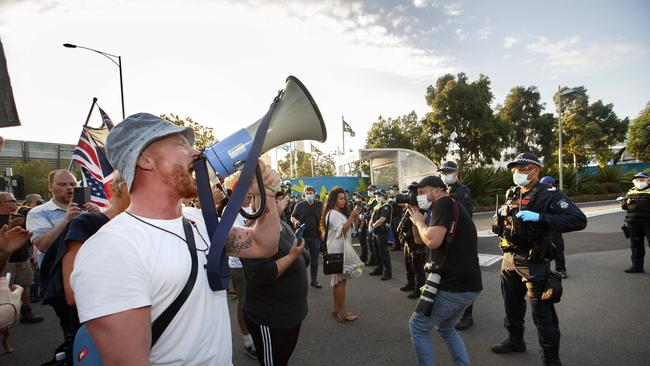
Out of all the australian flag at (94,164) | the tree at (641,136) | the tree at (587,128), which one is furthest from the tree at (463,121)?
the australian flag at (94,164)

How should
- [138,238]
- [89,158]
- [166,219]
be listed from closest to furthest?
[138,238] → [166,219] → [89,158]

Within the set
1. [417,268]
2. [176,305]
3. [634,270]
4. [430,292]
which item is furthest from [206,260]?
[634,270]

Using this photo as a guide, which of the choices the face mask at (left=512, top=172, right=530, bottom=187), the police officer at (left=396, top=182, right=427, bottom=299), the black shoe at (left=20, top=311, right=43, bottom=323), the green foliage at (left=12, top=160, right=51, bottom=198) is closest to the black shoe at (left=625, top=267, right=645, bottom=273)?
the police officer at (left=396, top=182, right=427, bottom=299)

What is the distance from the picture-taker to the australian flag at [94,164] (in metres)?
3.52

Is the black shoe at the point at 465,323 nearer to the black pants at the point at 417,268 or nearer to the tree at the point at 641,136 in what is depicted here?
the black pants at the point at 417,268

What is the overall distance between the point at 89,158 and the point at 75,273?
3.48 metres

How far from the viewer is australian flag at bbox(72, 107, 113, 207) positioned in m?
3.52

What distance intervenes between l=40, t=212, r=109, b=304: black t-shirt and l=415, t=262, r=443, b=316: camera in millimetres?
2490

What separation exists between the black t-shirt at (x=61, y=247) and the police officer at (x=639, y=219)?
28.8 ft

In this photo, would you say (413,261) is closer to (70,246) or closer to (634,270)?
(634,270)

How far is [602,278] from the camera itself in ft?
20.3

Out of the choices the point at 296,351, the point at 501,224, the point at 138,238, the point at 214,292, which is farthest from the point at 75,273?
the point at 501,224

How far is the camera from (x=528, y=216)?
10.9 ft

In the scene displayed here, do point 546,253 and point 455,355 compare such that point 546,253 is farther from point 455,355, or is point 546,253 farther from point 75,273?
point 75,273
